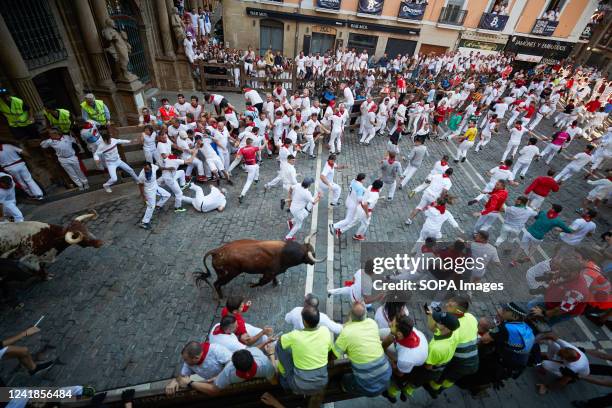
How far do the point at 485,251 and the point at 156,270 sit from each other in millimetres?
6958

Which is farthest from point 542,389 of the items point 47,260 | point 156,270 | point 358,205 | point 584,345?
point 47,260

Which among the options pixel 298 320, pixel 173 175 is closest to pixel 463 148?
pixel 298 320

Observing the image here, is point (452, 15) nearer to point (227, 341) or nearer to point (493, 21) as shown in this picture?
point (493, 21)

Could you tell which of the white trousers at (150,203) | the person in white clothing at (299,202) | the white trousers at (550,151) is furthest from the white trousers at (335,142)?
the white trousers at (550,151)

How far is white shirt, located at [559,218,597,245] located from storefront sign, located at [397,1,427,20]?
73.8 feet

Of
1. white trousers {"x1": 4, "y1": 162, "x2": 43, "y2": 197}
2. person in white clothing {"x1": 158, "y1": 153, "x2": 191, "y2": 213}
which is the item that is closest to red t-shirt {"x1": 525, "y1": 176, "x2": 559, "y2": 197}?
person in white clothing {"x1": 158, "y1": 153, "x2": 191, "y2": 213}

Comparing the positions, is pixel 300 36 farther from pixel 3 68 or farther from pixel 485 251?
pixel 485 251

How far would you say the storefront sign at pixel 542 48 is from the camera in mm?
25859

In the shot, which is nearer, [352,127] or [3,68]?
[3,68]

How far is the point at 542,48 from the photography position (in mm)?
26500

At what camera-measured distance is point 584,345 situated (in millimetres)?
6035

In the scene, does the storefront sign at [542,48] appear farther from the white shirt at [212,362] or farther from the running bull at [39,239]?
the running bull at [39,239]

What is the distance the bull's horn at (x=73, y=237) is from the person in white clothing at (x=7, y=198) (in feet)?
6.80

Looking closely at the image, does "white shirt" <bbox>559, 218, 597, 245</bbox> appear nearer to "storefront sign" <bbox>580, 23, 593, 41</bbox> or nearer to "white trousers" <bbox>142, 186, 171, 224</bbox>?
"white trousers" <bbox>142, 186, 171, 224</bbox>
